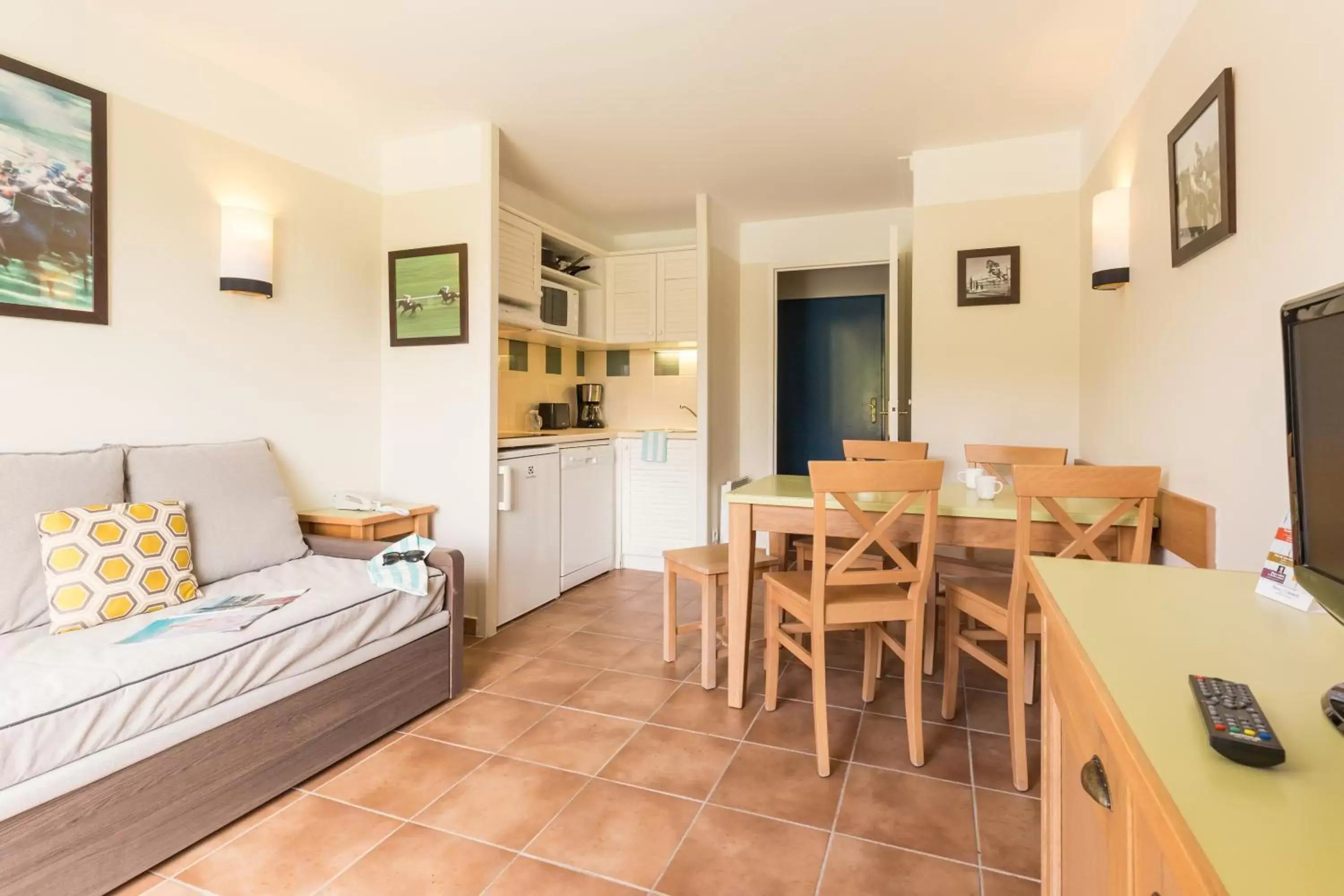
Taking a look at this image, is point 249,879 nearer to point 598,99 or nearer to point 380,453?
point 380,453

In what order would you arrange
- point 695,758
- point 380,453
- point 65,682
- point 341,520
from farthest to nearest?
1. point 380,453
2. point 341,520
3. point 695,758
4. point 65,682

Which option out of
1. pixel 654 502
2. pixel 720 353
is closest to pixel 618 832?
pixel 654 502

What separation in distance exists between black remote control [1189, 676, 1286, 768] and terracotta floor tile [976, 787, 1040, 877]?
1.14 metres

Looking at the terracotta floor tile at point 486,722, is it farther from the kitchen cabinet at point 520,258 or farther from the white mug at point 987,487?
the kitchen cabinet at point 520,258

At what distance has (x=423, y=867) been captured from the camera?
159cm

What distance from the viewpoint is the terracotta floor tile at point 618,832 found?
1602 millimetres

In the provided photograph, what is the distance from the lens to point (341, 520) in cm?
280

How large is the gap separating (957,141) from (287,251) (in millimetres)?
3273

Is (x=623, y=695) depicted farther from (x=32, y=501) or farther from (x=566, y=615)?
(x=32, y=501)

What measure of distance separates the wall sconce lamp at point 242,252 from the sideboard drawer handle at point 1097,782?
9.79 feet

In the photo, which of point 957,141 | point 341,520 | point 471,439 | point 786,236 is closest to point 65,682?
point 341,520

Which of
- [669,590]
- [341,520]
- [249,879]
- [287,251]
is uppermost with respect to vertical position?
[287,251]

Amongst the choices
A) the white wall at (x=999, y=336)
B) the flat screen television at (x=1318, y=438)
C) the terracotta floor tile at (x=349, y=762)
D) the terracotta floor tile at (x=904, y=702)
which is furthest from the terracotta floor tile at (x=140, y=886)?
the white wall at (x=999, y=336)

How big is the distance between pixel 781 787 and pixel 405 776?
112cm
